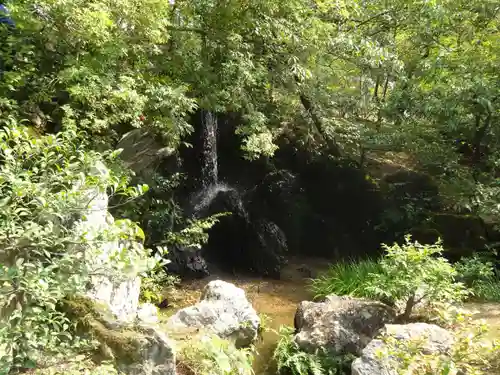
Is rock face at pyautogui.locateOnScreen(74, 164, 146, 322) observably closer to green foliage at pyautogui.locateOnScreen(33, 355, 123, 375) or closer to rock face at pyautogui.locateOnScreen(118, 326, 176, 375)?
rock face at pyautogui.locateOnScreen(118, 326, 176, 375)

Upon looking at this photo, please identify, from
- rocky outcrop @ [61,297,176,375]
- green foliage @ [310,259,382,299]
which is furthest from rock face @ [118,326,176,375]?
green foliage @ [310,259,382,299]

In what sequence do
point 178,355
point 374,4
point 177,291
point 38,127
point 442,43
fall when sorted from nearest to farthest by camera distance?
point 178,355, point 38,127, point 177,291, point 442,43, point 374,4

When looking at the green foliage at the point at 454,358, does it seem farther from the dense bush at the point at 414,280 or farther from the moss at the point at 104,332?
the moss at the point at 104,332

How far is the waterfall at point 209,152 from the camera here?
8596mm

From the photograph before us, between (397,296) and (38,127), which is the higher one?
(38,127)

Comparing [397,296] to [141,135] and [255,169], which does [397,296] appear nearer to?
[141,135]

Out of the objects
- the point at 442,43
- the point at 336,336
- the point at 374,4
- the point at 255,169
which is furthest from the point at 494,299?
the point at 374,4

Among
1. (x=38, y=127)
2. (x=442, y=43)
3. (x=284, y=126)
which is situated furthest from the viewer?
(x=284, y=126)

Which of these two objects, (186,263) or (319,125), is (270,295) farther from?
(319,125)

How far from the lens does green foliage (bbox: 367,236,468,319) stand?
4820 millimetres

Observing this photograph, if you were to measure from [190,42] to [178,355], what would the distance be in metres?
5.01

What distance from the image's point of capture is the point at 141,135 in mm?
5879

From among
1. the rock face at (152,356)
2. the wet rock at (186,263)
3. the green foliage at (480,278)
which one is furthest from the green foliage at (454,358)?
the wet rock at (186,263)

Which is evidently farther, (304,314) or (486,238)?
(486,238)
